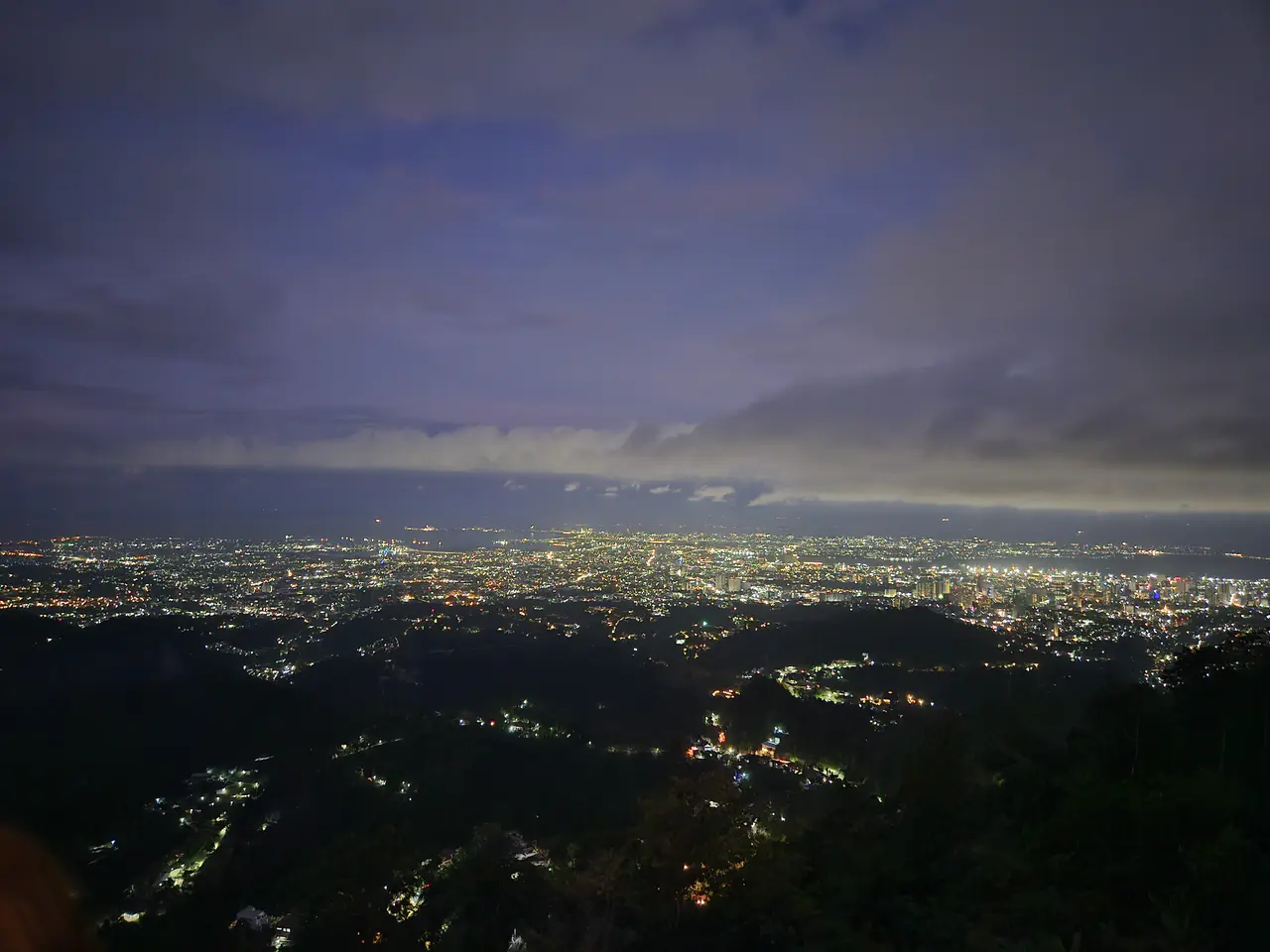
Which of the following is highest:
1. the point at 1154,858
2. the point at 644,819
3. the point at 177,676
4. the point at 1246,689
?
the point at 1246,689

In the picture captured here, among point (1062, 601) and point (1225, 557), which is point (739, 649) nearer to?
point (1062, 601)

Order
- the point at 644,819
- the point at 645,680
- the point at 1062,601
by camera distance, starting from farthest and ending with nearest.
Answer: the point at 1062,601
the point at 645,680
the point at 644,819

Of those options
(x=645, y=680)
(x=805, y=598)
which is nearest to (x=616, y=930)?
(x=645, y=680)

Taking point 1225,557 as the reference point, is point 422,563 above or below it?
below

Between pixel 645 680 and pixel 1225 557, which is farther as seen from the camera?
pixel 1225 557

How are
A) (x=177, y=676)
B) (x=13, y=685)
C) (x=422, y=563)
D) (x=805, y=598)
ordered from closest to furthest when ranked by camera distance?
(x=13, y=685) → (x=177, y=676) → (x=805, y=598) → (x=422, y=563)

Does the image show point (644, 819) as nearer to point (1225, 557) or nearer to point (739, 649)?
point (739, 649)

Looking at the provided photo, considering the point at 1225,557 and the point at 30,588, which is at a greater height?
the point at 1225,557

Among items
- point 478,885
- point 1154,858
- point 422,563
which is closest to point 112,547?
point 422,563

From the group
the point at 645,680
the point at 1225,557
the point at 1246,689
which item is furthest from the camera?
the point at 1225,557
